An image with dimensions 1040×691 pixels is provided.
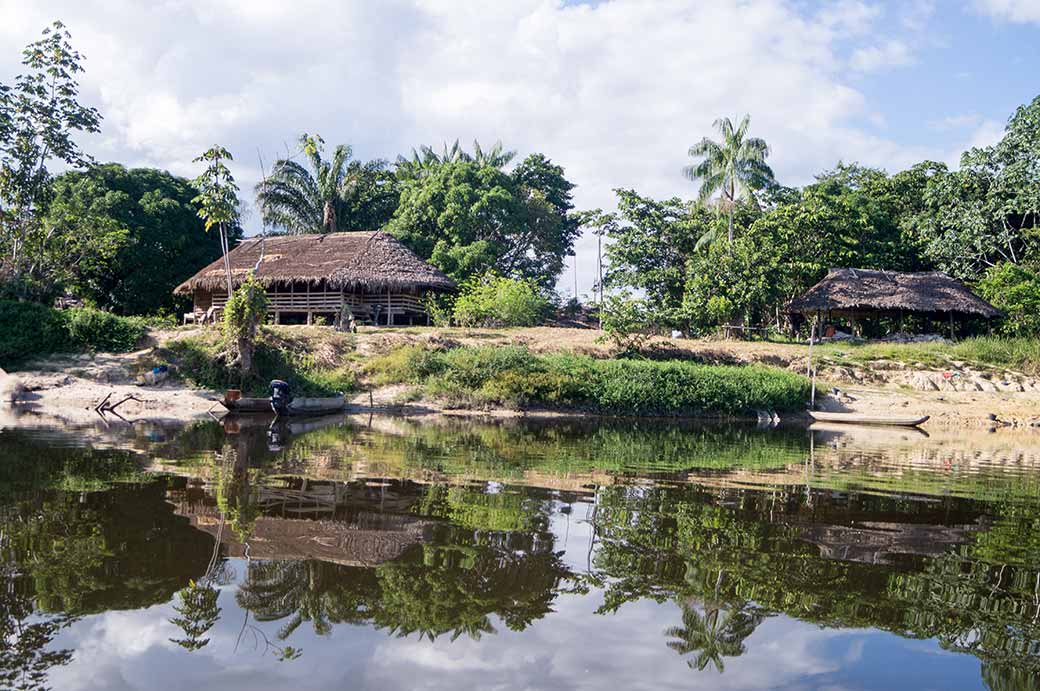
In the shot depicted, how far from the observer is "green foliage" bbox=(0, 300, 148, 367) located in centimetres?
2593

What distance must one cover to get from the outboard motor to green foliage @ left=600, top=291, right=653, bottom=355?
12.7 m

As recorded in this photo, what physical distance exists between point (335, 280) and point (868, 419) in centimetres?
2129

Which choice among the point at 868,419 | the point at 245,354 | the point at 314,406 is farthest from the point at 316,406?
the point at 868,419

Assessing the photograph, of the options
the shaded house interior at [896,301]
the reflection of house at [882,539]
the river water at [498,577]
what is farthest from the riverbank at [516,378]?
the reflection of house at [882,539]

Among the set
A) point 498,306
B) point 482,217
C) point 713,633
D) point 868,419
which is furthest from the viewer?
point 482,217

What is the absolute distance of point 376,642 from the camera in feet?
17.4

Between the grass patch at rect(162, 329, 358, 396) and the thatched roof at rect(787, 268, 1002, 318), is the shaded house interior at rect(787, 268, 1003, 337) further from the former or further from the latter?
the grass patch at rect(162, 329, 358, 396)

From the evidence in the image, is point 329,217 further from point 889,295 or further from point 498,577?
point 498,577

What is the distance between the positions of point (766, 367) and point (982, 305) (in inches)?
498

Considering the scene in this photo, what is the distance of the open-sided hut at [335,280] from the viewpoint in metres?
34.2

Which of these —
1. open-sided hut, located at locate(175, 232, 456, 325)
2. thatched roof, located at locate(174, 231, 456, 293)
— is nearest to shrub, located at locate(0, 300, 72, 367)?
thatched roof, located at locate(174, 231, 456, 293)

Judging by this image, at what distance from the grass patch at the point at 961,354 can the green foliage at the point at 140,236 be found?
30.6m

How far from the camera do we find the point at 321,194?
42.0 metres

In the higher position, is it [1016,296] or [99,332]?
[1016,296]
